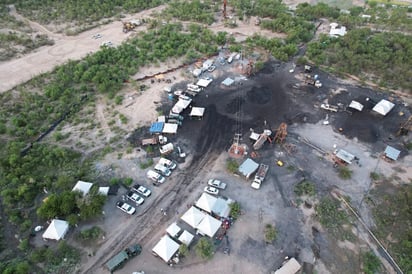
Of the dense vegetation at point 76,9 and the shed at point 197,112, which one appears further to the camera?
the dense vegetation at point 76,9

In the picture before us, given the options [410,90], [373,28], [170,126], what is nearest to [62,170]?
[170,126]

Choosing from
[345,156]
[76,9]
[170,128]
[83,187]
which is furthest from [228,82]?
[76,9]

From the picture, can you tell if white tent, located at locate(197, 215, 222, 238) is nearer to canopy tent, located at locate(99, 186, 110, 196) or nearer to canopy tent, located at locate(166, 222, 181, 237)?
canopy tent, located at locate(166, 222, 181, 237)

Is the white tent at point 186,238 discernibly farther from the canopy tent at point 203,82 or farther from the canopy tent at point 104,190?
the canopy tent at point 203,82

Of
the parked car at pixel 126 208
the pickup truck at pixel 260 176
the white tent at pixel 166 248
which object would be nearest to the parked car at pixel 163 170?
the parked car at pixel 126 208

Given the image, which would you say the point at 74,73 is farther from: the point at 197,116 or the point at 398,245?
the point at 398,245

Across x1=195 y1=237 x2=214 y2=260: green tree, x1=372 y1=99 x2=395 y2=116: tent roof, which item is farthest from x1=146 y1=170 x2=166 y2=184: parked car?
x1=372 y1=99 x2=395 y2=116: tent roof
